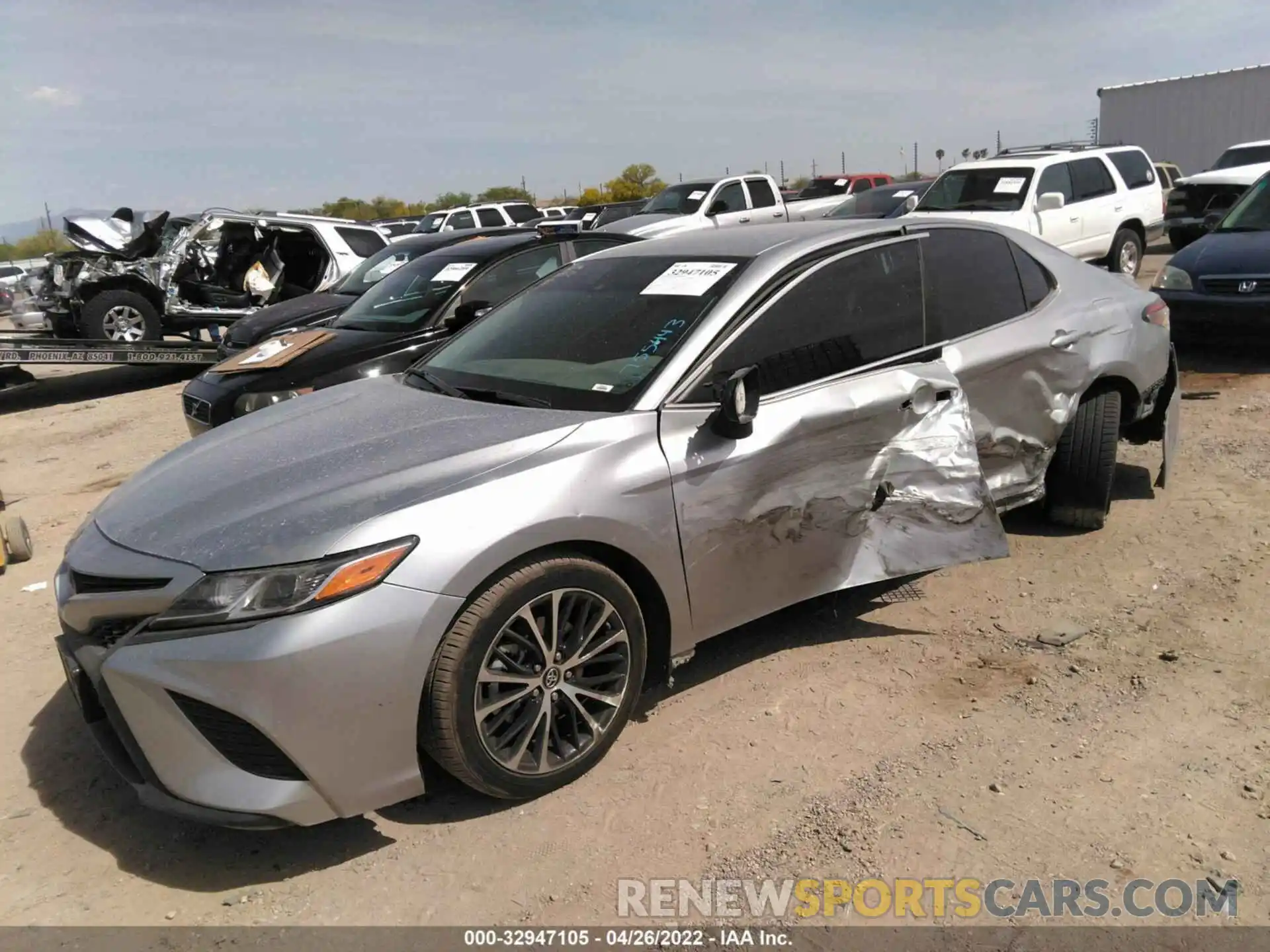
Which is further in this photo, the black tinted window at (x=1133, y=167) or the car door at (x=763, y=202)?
the car door at (x=763, y=202)

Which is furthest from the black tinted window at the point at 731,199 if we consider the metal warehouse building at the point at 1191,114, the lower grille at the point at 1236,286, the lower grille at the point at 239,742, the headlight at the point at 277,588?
the metal warehouse building at the point at 1191,114

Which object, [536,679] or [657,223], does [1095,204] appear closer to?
[657,223]

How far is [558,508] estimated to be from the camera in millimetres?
2938

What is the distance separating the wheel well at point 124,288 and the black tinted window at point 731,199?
8.59m

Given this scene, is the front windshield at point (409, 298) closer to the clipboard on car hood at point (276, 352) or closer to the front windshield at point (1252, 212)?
the clipboard on car hood at point (276, 352)

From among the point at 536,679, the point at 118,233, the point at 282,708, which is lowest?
the point at 536,679

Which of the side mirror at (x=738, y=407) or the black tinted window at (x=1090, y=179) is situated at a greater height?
the black tinted window at (x=1090, y=179)

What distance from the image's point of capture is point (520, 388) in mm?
3588

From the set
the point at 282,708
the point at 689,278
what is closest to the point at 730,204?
the point at 689,278

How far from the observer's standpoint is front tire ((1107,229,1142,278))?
42.0 feet

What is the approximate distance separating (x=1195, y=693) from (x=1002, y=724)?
2.46ft

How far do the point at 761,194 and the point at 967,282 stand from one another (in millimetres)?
13081

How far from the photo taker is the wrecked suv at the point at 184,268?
11.8 meters

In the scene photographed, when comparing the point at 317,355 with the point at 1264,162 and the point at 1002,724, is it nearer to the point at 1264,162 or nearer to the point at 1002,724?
the point at 1002,724
